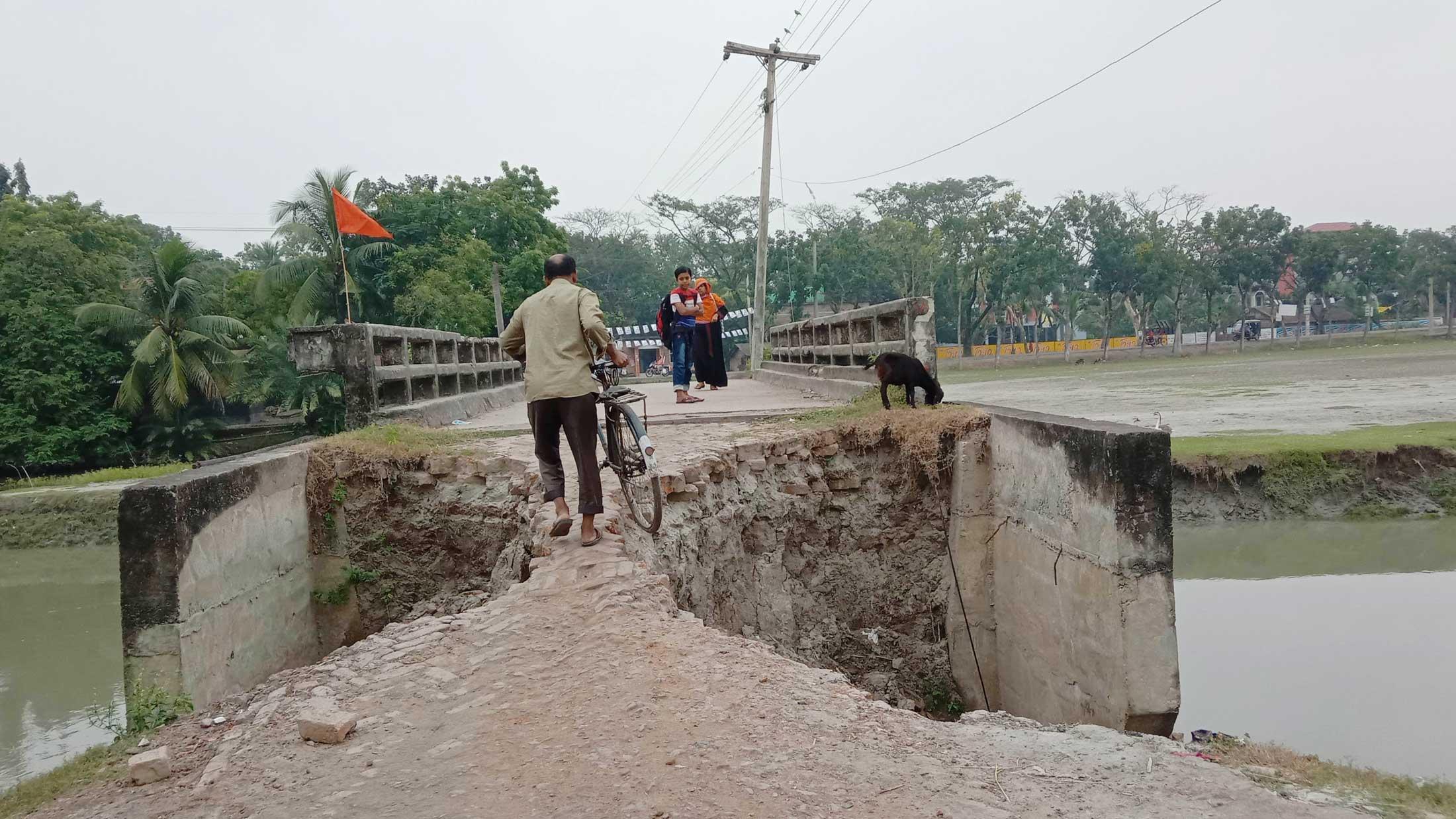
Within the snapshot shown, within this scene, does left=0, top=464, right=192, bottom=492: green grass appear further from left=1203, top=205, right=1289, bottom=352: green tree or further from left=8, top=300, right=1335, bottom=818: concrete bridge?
left=1203, top=205, right=1289, bottom=352: green tree

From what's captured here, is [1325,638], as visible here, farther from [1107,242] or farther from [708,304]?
[1107,242]

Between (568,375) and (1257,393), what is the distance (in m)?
21.3

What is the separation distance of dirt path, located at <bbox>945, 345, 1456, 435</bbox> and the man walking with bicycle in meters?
11.4

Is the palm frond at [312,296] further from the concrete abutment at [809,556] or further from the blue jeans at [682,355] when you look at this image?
the concrete abutment at [809,556]

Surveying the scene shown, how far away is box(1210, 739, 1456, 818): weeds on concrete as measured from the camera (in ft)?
9.11

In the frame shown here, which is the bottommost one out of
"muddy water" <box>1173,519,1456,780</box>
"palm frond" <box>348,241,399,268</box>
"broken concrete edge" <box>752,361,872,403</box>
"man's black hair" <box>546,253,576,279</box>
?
"muddy water" <box>1173,519,1456,780</box>

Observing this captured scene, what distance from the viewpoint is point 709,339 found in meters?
11.1

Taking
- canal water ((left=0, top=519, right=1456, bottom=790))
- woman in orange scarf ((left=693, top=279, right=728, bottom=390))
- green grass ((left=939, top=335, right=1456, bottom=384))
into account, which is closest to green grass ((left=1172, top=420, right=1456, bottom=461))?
canal water ((left=0, top=519, right=1456, bottom=790))

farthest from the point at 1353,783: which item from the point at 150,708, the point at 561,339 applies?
the point at 150,708

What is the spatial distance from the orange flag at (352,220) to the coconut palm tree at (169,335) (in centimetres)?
1702

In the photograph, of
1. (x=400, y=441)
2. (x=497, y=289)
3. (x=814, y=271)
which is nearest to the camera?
(x=400, y=441)

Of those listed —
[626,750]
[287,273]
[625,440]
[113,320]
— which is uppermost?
[287,273]

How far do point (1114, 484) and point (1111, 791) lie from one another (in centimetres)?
277

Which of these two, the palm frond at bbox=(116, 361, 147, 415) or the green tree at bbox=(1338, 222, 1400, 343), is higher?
the green tree at bbox=(1338, 222, 1400, 343)
